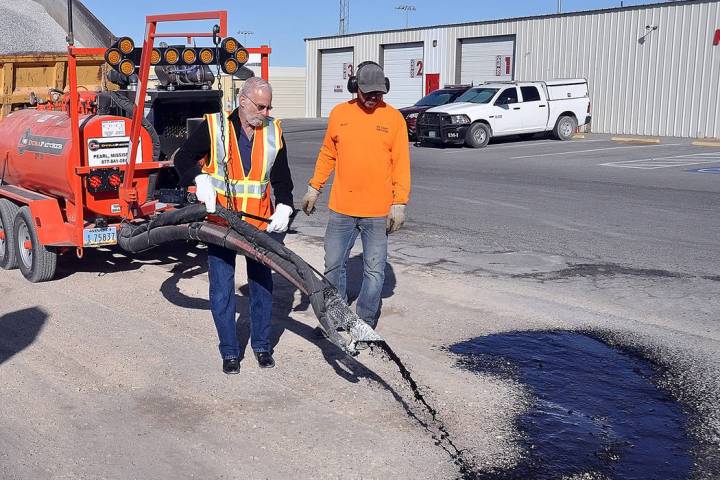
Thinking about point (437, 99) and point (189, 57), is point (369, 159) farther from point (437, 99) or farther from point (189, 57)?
point (437, 99)

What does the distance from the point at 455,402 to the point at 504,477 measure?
105 centimetres

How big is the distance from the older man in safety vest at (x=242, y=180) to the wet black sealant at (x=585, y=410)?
151 cm

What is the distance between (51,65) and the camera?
1091 centimetres

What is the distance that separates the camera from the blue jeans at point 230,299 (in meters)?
6.05

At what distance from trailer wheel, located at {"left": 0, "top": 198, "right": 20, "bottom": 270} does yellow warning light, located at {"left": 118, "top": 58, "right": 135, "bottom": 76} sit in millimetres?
2800

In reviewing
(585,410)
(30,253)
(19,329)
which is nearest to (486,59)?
(30,253)

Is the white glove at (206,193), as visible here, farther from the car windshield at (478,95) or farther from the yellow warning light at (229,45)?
the car windshield at (478,95)

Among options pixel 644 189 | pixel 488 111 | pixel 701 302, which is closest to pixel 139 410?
pixel 701 302

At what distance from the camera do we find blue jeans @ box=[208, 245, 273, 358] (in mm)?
6051

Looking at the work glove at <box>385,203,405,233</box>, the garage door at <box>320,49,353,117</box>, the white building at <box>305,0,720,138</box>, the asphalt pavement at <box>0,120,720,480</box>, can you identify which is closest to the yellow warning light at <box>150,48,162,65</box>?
Answer: the asphalt pavement at <box>0,120,720,480</box>

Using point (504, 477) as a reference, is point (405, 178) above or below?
above

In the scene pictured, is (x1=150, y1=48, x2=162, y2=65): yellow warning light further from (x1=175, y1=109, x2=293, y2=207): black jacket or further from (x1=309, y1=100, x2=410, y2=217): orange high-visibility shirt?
(x1=309, y1=100, x2=410, y2=217): orange high-visibility shirt

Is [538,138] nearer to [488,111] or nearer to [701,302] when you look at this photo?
[488,111]

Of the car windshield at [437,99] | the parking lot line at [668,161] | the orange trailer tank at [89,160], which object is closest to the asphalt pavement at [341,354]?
the orange trailer tank at [89,160]
